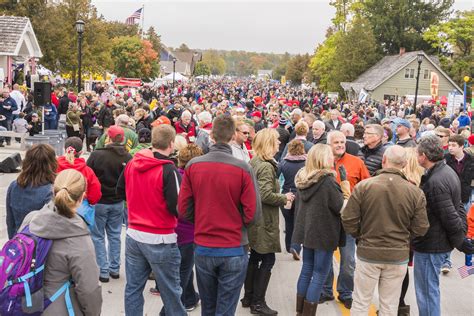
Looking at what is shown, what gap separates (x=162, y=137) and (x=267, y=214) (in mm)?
1677

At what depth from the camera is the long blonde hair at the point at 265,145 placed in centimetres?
615

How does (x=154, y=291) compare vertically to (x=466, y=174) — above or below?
below

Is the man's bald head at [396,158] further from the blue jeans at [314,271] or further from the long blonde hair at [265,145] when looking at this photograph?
the long blonde hair at [265,145]

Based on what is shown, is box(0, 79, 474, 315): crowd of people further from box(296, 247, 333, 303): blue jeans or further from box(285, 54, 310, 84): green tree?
box(285, 54, 310, 84): green tree

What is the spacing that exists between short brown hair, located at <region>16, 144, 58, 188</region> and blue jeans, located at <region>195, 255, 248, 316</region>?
5.27 feet

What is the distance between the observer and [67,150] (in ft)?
21.1

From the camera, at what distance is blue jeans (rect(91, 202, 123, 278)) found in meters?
6.92

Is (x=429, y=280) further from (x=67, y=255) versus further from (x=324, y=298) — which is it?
(x=67, y=255)

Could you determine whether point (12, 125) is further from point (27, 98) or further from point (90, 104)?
point (27, 98)

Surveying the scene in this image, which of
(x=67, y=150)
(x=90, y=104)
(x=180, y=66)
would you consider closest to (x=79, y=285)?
(x=67, y=150)

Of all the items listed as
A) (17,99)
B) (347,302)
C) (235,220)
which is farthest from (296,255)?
(17,99)

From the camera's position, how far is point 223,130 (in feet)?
15.1

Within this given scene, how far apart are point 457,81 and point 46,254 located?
64.3 metres

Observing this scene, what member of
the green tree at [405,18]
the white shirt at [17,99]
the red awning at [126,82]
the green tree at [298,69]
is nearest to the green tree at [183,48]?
the green tree at [298,69]
